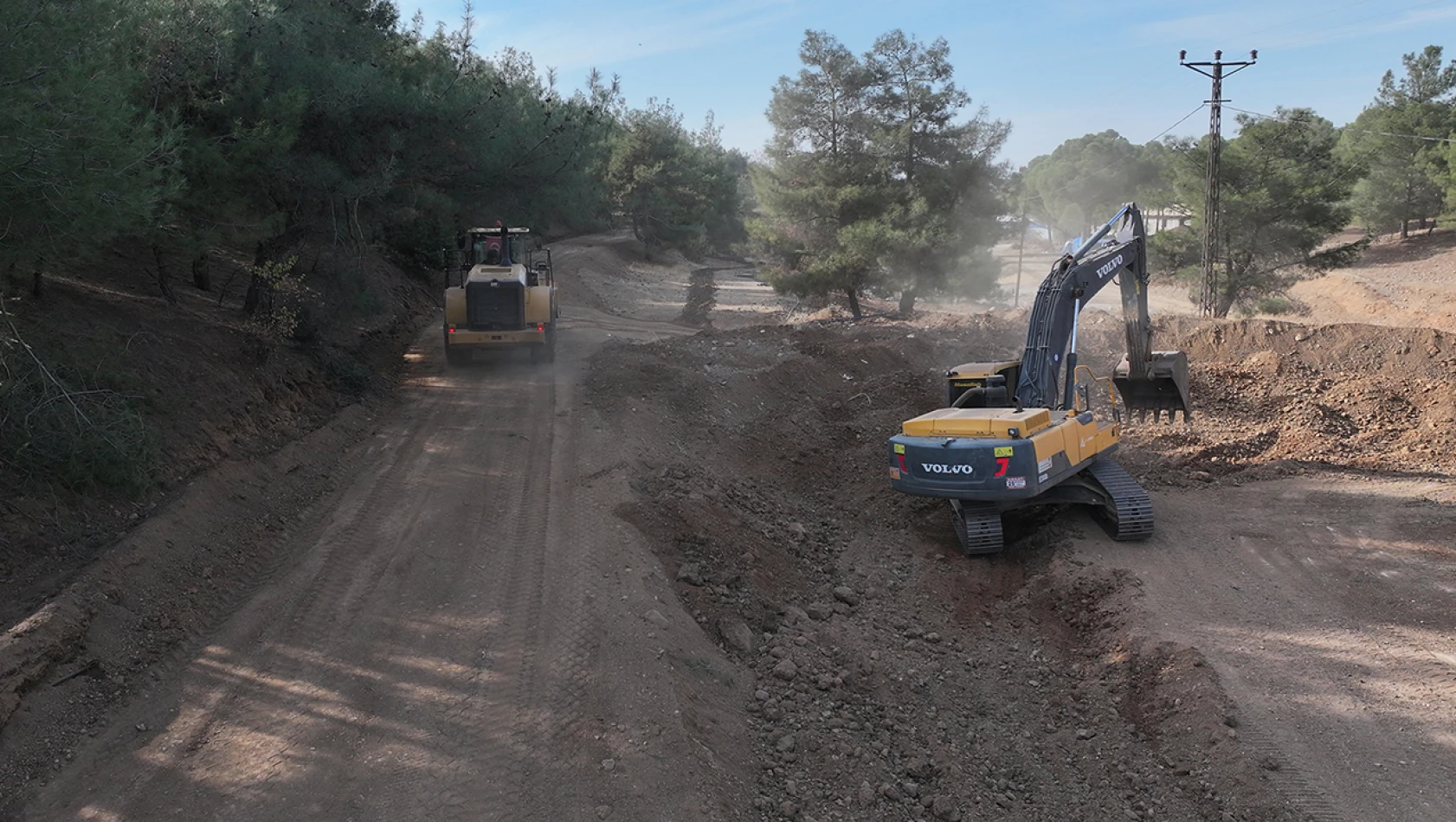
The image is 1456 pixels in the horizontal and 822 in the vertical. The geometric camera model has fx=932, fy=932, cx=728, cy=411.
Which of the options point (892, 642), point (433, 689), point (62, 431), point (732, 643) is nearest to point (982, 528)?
point (892, 642)

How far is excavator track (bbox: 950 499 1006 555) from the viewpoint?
10812 mm

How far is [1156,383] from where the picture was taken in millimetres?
12031

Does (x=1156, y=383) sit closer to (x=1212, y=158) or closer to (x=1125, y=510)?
(x=1125, y=510)

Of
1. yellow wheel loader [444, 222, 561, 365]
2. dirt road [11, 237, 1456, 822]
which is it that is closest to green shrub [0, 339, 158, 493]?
dirt road [11, 237, 1456, 822]

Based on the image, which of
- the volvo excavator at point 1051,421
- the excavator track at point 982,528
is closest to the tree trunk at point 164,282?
the volvo excavator at point 1051,421

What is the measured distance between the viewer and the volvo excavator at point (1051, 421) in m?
9.93

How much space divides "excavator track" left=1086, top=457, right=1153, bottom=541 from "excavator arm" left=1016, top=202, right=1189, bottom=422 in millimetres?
1091

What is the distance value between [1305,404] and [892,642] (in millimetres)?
11031

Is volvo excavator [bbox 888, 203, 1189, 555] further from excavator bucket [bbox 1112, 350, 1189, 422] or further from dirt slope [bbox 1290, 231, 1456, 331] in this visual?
dirt slope [bbox 1290, 231, 1456, 331]

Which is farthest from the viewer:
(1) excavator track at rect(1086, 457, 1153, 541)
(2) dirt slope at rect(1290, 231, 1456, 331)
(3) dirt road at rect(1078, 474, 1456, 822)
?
(2) dirt slope at rect(1290, 231, 1456, 331)

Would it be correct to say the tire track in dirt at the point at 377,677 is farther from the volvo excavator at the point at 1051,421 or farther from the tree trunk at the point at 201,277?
the tree trunk at the point at 201,277

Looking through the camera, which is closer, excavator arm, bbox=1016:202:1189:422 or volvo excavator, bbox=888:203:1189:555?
volvo excavator, bbox=888:203:1189:555

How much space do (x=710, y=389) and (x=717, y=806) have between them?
1003cm

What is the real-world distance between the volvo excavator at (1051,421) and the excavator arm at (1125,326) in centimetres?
1
